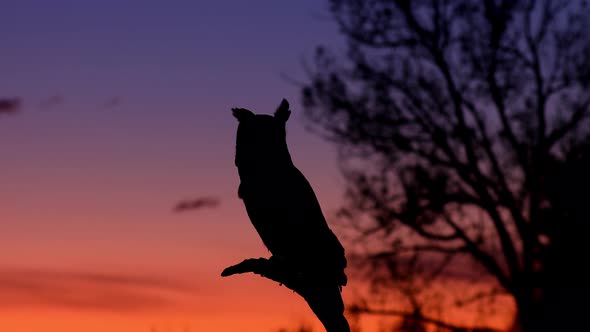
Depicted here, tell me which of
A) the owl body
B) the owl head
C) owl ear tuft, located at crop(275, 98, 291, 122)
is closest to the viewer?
the owl body

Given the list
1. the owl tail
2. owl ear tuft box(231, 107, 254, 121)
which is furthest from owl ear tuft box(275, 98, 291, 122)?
the owl tail

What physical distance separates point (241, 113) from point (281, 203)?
2.37ft

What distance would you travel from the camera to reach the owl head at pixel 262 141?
5414mm

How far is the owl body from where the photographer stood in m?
5.11

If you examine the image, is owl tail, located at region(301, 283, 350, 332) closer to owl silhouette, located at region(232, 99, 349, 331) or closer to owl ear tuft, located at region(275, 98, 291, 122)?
owl silhouette, located at region(232, 99, 349, 331)

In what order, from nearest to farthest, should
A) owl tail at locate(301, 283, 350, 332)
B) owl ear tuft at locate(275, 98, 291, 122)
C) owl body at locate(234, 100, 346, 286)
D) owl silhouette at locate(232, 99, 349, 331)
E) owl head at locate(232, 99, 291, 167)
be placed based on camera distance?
owl tail at locate(301, 283, 350, 332) → owl silhouette at locate(232, 99, 349, 331) → owl body at locate(234, 100, 346, 286) → owl head at locate(232, 99, 291, 167) → owl ear tuft at locate(275, 98, 291, 122)

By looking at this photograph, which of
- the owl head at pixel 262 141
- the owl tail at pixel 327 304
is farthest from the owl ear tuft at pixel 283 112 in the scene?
the owl tail at pixel 327 304

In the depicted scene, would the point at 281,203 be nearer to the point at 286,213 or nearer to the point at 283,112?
the point at 286,213

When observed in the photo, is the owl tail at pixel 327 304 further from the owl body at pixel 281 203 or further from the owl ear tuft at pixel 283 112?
the owl ear tuft at pixel 283 112

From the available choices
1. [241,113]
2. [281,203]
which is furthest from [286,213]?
[241,113]

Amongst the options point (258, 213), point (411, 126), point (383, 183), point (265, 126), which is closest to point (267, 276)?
point (258, 213)

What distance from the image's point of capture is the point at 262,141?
17.8 feet

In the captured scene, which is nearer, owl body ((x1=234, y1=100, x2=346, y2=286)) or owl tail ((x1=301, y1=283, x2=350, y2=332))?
owl tail ((x1=301, y1=283, x2=350, y2=332))

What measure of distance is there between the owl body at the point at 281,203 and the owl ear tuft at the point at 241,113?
0.01 m
